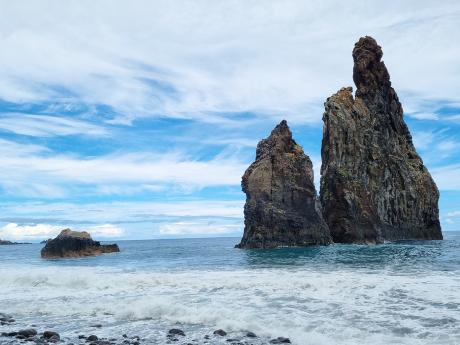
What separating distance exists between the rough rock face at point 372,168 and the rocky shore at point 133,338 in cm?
6685

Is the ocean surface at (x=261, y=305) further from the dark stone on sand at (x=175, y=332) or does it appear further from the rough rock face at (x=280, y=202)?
the rough rock face at (x=280, y=202)

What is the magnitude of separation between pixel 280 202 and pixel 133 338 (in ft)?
190

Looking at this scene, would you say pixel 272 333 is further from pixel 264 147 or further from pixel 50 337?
pixel 264 147

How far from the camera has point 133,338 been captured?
1598cm

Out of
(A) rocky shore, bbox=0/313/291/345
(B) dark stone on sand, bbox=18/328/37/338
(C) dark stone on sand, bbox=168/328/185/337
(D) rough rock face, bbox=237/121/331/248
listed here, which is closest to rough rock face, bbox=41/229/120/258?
(D) rough rock face, bbox=237/121/331/248

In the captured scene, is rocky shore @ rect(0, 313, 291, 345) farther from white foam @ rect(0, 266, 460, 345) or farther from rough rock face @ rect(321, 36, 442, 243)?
rough rock face @ rect(321, 36, 442, 243)

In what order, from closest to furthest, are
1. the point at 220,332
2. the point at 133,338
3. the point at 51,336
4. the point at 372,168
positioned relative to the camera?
the point at 133,338 < the point at 51,336 < the point at 220,332 < the point at 372,168

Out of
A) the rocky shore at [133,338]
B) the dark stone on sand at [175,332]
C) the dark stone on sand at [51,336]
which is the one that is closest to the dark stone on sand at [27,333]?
the rocky shore at [133,338]

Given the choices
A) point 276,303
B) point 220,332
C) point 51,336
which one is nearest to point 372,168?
point 276,303

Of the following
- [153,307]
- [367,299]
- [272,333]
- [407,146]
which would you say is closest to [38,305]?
[153,307]

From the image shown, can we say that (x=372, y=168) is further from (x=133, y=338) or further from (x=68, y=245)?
(x=133, y=338)

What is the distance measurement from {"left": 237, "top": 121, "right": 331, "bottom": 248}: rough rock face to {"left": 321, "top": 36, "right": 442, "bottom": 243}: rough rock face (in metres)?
9.18

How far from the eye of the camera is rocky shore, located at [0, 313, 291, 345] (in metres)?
15.3

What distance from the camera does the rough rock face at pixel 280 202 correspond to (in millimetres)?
71375
